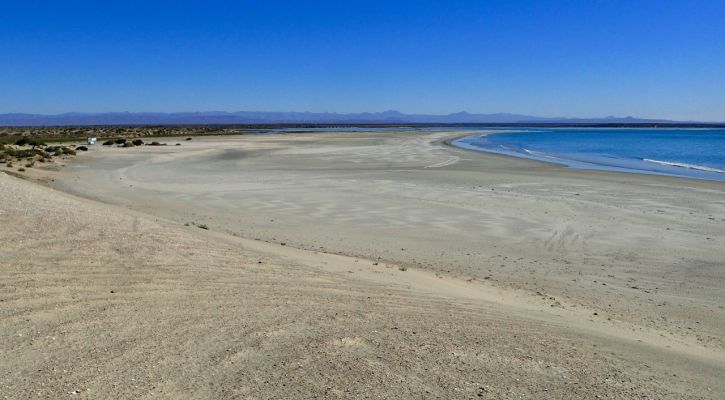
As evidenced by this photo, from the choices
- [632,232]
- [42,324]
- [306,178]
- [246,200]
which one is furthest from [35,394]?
[306,178]

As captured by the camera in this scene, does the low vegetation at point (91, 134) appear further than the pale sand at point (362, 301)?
Yes

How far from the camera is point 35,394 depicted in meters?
3.99

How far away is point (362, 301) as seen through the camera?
6.76 m

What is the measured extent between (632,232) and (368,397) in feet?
33.7

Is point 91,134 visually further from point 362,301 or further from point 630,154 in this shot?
point 362,301

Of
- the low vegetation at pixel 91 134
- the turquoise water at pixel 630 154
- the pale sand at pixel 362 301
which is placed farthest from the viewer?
the low vegetation at pixel 91 134

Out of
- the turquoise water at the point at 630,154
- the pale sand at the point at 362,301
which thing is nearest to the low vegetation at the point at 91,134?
the turquoise water at the point at 630,154

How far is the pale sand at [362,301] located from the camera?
4562mm

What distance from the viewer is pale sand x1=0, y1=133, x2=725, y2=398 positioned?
15.0 ft

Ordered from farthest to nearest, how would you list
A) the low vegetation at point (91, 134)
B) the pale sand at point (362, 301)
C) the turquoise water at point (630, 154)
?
the low vegetation at point (91, 134), the turquoise water at point (630, 154), the pale sand at point (362, 301)

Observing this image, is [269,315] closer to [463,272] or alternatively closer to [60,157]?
[463,272]

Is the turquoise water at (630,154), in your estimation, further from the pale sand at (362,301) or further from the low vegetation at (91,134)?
the low vegetation at (91,134)

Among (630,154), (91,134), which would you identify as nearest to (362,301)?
(630,154)

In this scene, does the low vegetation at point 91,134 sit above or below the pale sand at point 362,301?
below
